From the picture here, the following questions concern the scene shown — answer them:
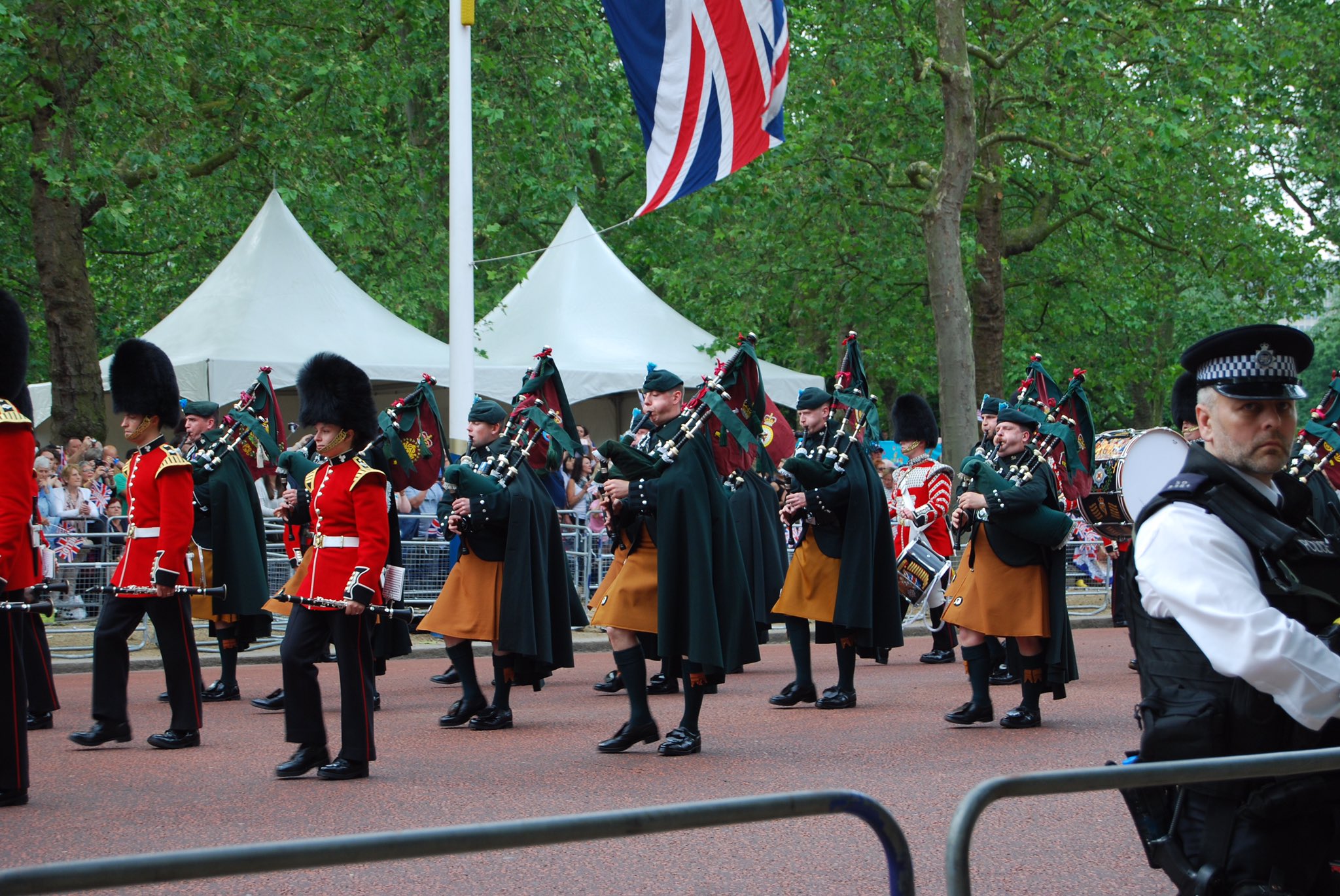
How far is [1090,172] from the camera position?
21.2 meters

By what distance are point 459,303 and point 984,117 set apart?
10.8 metres

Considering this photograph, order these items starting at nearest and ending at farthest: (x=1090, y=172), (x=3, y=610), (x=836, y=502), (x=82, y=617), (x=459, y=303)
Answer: (x=3, y=610) < (x=836, y=502) < (x=82, y=617) < (x=459, y=303) < (x=1090, y=172)

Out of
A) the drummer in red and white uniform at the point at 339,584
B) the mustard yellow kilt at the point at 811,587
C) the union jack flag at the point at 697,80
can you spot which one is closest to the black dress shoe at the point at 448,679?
the mustard yellow kilt at the point at 811,587

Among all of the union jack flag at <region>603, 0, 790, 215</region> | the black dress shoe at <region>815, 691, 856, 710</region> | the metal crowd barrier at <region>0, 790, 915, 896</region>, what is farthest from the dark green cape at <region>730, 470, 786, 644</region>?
the metal crowd barrier at <region>0, 790, 915, 896</region>

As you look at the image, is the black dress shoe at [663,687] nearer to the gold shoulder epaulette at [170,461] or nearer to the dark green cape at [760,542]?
the dark green cape at [760,542]

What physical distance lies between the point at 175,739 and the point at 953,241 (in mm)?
12893

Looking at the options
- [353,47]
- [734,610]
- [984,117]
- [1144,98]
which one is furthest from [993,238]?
[734,610]

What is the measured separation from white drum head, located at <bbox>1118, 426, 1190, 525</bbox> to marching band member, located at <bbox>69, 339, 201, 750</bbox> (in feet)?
16.2

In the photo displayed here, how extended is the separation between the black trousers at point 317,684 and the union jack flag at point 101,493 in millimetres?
8529

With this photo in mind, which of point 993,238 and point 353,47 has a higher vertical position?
point 353,47

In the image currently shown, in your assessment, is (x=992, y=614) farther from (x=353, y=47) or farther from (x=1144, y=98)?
(x=353, y=47)

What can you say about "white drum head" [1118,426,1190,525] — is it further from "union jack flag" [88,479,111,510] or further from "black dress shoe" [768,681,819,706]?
"union jack flag" [88,479,111,510]

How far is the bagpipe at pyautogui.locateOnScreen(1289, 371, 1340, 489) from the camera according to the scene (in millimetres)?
9828

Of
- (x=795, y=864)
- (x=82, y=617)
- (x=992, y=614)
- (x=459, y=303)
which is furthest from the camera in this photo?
(x=459, y=303)
